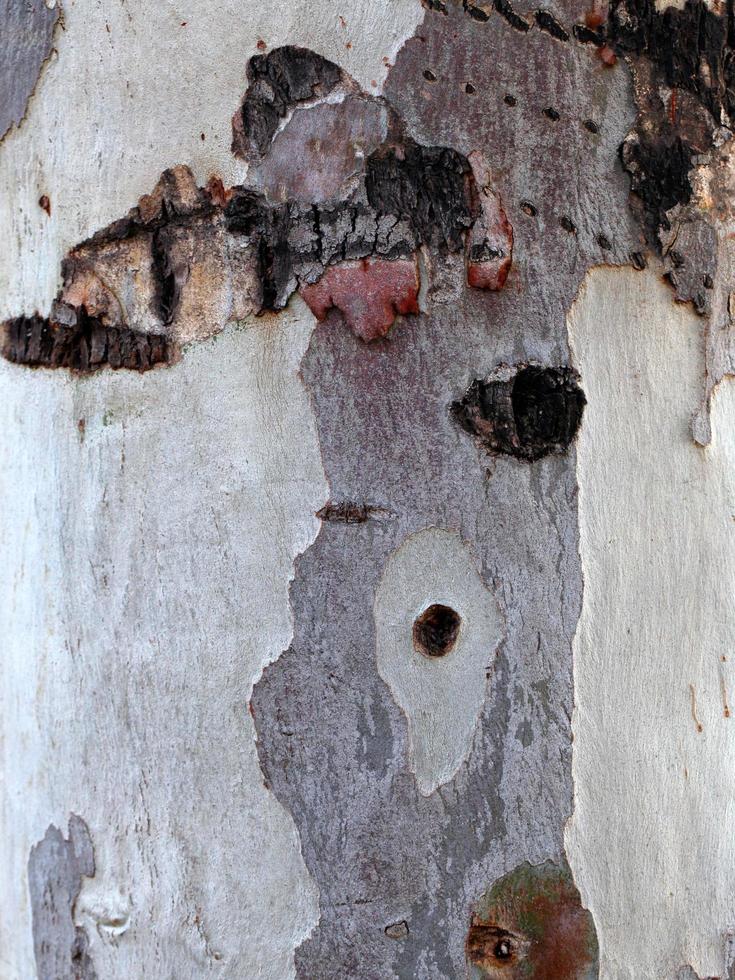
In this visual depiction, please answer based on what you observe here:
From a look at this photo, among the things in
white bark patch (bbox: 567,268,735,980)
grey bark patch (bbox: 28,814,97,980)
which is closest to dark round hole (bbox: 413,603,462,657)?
white bark patch (bbox: 567,268,735,980)

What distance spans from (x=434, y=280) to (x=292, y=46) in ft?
0.82

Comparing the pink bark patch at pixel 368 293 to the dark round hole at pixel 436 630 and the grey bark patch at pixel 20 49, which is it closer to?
the dark round hole at pixel 436 630

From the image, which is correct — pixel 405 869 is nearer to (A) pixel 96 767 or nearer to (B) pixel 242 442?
(A) pixel 96 767

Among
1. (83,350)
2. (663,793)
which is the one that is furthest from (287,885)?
(83,350)

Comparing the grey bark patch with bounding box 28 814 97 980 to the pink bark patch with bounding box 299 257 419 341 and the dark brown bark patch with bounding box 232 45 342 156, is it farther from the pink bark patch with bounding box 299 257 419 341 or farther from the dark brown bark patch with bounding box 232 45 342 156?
the dark brown bark patch with bounding box 232 45 342 156

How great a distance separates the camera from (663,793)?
0.84 m

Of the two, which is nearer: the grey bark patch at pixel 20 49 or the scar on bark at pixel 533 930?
the scar on bark at pixel 533 930

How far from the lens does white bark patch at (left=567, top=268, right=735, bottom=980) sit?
812 millimetres

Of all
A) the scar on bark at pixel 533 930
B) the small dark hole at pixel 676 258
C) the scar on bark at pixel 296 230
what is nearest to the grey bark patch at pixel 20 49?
the scar on bark at pixel 296 230

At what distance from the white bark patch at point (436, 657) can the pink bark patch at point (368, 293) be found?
0.19 meters

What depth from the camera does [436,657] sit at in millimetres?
796

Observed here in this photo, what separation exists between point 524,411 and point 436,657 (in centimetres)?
23

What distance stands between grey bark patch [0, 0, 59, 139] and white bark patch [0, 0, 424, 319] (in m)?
0.02

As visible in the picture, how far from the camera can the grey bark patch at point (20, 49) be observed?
0.89 m
